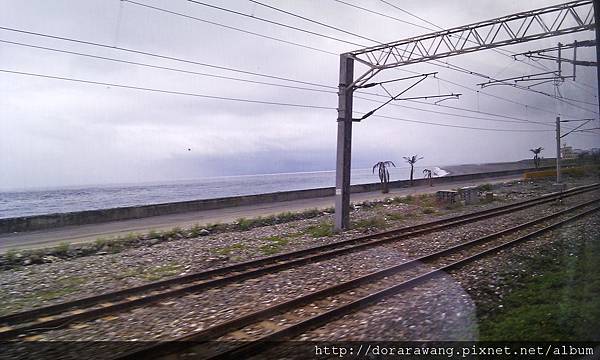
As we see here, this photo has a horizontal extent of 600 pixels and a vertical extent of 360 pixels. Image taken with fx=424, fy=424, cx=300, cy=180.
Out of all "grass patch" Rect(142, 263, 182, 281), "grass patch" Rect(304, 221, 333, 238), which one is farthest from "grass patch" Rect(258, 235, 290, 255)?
"grass patch" Rect(142, 263, 182, 281)

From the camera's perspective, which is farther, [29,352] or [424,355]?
[29,352]

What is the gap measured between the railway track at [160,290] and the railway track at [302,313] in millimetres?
2348

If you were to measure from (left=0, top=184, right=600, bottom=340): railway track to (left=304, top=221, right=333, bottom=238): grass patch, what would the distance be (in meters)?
2.54

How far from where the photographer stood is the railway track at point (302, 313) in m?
5.39

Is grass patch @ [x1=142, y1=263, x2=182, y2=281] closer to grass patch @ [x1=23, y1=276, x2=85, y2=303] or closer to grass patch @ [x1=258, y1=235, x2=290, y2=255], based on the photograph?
grass patch @ [x1=23, y1=276, x2=85, y2=303]

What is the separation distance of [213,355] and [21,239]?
19132 millimetres

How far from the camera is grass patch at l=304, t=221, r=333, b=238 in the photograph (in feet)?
56.3

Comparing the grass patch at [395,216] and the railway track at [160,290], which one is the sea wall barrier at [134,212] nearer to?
the grass patch at [395,216]

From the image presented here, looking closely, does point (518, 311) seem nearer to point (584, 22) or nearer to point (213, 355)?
point (213, 355)

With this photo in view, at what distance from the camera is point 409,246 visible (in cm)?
1311

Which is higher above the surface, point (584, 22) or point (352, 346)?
point (584, 22)

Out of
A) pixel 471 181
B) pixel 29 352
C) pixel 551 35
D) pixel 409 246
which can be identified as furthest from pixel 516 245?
pixel 471 181

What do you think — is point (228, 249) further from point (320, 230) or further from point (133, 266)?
point (320, 230)

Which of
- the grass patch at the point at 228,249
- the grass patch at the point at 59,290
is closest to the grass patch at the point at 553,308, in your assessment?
the grass patch at the point at 59,290
